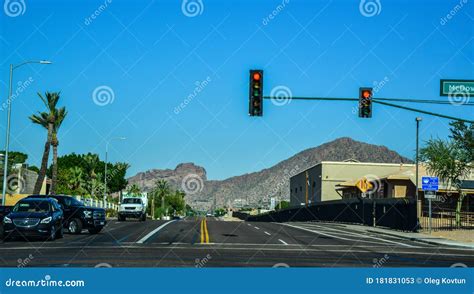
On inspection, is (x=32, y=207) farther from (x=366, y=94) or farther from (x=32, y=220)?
(x=366, y=94)

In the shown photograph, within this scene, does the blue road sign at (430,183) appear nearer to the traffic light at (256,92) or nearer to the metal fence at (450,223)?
the metal fence at (450,223)

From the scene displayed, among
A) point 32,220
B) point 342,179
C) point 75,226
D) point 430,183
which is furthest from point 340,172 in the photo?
point 32,220

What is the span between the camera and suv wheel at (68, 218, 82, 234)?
30.6m

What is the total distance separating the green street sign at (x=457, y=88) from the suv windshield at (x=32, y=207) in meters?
17.8

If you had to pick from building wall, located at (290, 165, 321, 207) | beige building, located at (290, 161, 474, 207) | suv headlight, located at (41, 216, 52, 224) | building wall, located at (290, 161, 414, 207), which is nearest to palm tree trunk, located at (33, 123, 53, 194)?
beige building, located at (290, 161, 474, 207)

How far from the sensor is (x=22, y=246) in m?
23.2

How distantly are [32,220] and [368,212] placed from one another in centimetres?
3141

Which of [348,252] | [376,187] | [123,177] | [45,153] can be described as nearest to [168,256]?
[348,252]

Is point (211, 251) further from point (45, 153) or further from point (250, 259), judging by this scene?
point (45, 153)

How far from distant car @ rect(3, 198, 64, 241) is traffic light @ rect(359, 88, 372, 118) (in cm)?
1413

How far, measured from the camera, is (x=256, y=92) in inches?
1104

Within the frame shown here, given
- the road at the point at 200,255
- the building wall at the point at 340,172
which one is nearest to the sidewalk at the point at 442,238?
the road at the point at 200,255

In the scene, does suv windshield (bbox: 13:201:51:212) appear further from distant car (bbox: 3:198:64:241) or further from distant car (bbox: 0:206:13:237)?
distant car (bbox: 0:206:13:237)

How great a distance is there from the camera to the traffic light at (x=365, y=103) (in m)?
29.5
